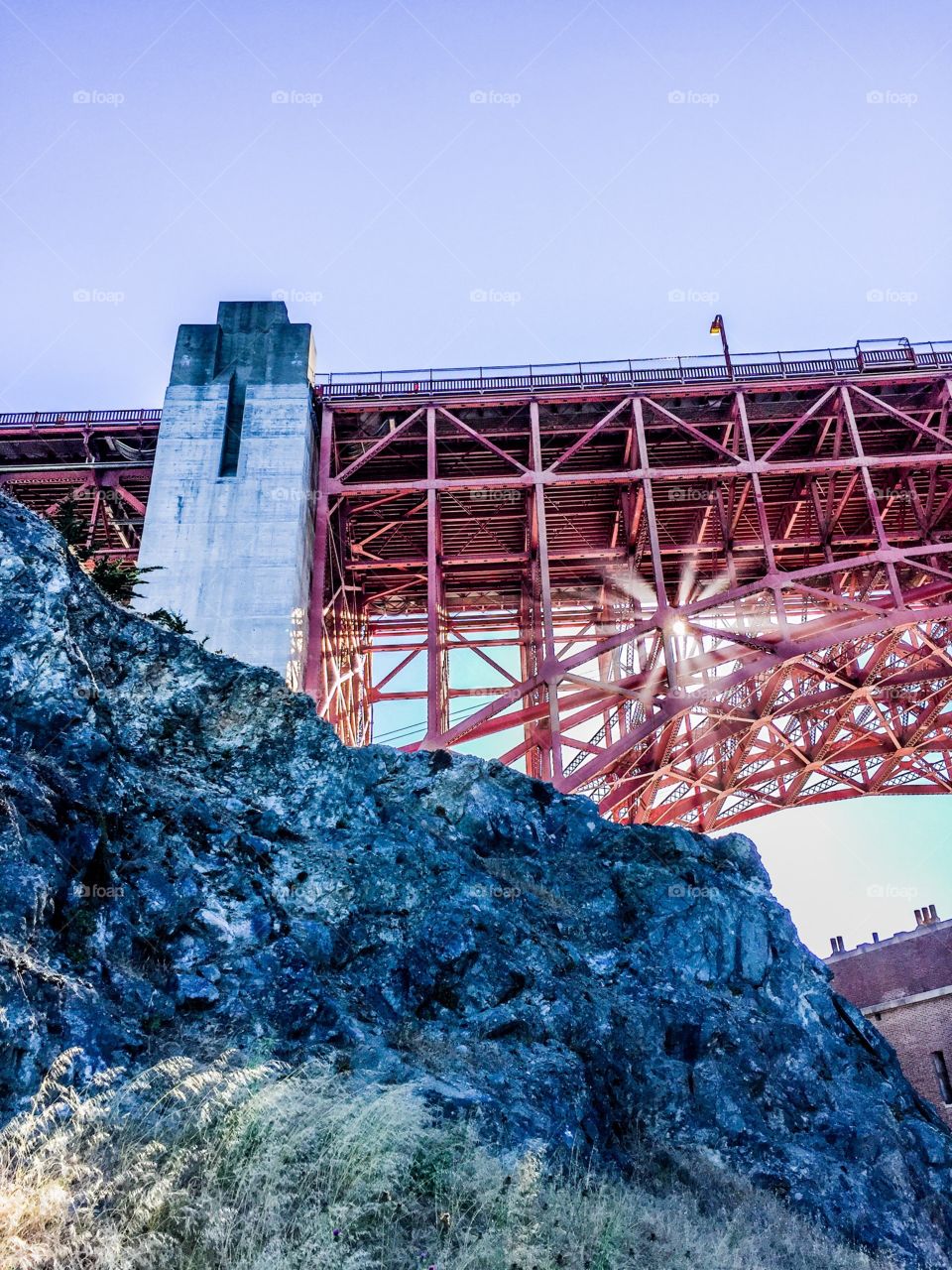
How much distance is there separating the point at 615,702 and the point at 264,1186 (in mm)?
16843

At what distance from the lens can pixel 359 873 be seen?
11328 mm

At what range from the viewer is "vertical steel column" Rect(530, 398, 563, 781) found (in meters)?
18.8

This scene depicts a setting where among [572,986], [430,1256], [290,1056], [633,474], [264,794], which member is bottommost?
[430,1256]

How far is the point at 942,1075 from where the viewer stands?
86.9 feet

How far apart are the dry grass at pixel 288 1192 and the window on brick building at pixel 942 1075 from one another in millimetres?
22168

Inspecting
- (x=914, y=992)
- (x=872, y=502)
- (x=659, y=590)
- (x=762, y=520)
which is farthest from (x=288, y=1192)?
(x=914, y=992)

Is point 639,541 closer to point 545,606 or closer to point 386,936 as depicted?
point 545,606

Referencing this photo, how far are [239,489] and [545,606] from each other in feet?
24.1

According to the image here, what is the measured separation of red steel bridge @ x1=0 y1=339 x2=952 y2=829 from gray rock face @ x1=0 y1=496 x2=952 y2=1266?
17.5 ft

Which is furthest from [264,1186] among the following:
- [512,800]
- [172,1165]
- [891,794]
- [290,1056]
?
[891,794]

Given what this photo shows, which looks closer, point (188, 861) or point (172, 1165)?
point (172, 1165)

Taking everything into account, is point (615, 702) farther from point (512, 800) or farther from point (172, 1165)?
point (172, 1165)

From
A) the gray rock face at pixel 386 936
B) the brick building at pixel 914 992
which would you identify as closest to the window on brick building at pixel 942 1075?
the brick building at pixel 914 992

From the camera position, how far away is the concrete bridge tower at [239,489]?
1916 cm
